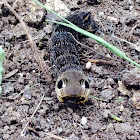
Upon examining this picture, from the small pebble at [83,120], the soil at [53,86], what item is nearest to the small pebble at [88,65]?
the soil at [53,86]

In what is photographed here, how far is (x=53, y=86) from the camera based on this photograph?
10.8ft

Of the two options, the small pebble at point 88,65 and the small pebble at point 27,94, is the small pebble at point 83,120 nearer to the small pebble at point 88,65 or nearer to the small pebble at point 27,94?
the small pebble at point 27,94

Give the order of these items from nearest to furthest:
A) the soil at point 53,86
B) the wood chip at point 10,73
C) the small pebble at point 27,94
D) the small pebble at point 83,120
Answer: the soil at point 53,86 < the small pebble at point 83,120 < the small pebble at point 27,94 < the wood chip at point 10,73

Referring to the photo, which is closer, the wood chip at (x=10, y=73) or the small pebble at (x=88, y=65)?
the wood chip at (x=10, y=73)

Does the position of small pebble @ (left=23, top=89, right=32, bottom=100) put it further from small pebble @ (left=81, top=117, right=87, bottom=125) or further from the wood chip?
small pebble @ (left=81, top=117, right=87, bottom=125)

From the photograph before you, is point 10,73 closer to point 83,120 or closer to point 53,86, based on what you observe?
point 53,86

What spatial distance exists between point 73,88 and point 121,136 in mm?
723

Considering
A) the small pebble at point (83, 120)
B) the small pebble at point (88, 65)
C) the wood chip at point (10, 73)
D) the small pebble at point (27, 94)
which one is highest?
the small pebble at point (88, 65)

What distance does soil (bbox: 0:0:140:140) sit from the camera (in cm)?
282

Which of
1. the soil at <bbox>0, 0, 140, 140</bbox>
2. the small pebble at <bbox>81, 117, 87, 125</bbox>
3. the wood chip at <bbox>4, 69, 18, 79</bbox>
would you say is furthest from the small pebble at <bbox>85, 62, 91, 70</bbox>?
the wood chip at <bbox>4, 69, 18, 79</bbox>

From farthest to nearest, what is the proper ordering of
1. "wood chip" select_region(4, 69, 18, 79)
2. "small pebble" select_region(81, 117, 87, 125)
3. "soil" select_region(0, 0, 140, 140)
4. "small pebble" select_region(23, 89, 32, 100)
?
"wood chip" select_region(4, 69, 18, 79), "small pebble" select_region(23, 89, 32, 100), "small pebble" select_region(81, 117, 87, 125), "soil" select_region(0, 0, 140, 140)

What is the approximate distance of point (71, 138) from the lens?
9.02 feet

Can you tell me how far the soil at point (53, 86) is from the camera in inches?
111

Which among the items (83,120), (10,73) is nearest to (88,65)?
(83,120)
